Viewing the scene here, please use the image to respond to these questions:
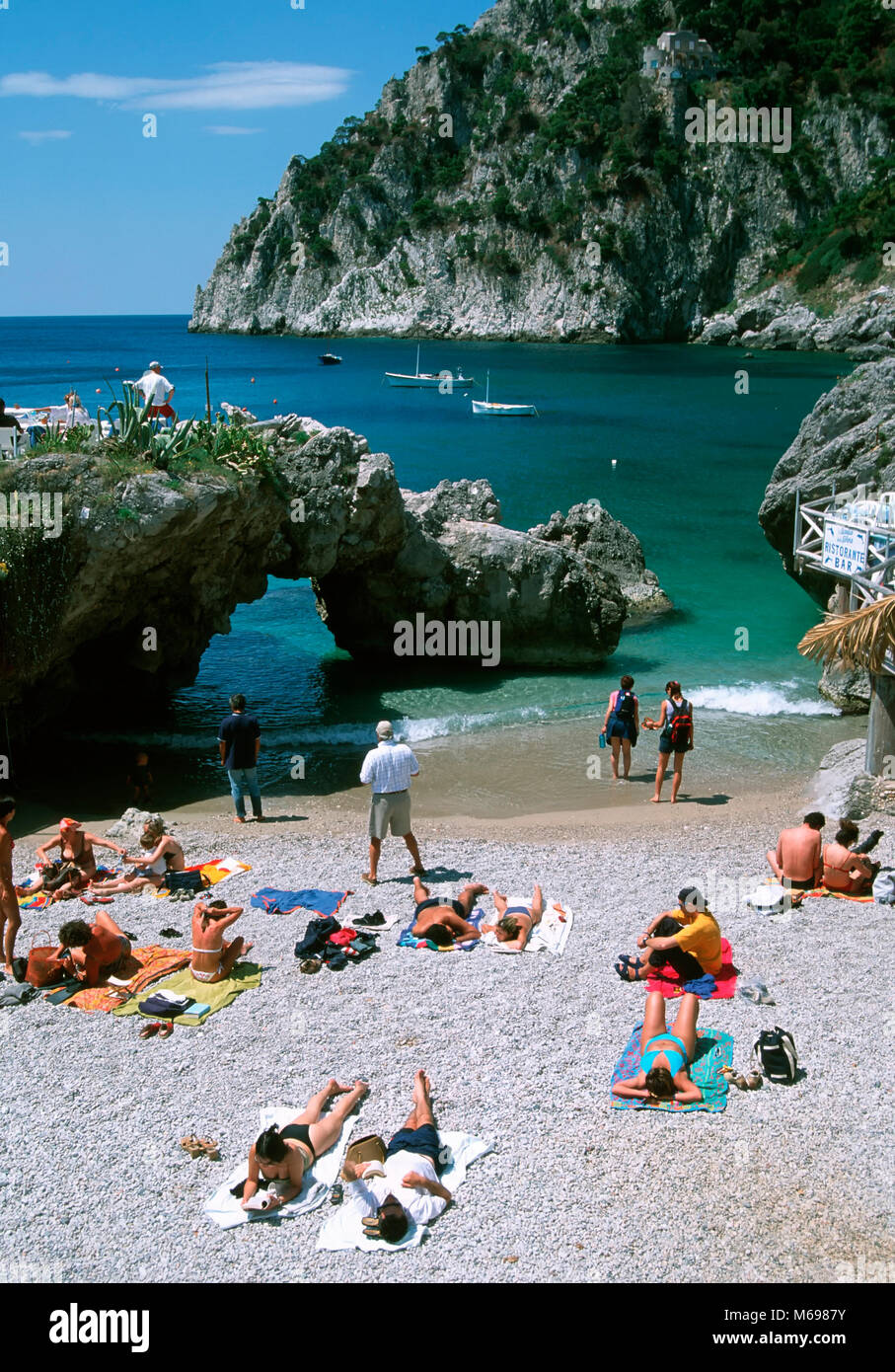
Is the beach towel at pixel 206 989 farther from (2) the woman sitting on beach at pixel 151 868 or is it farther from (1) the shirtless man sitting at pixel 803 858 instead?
(1) the shirtless man sitting at pixel 803 858

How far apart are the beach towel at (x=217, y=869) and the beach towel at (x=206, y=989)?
2.14 meters

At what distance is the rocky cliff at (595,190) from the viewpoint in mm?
122125

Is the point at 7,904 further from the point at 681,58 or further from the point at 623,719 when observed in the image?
the point at 681,58

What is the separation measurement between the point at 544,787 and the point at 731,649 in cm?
1059

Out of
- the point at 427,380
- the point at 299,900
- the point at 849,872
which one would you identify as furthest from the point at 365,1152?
the point at 427,380

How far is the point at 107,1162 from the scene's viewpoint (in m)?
7.57

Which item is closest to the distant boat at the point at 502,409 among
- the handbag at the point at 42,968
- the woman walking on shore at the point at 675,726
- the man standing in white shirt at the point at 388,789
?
the woman walking on shore at the point at 675,726

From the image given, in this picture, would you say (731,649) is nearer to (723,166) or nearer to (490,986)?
(490,986)

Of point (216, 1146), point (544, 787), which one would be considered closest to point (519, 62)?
point (544, 787)

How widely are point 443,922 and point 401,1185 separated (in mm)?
3720

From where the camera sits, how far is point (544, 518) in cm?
4006

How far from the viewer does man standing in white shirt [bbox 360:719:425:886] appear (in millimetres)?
11773

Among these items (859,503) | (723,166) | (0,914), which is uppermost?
(723,166)

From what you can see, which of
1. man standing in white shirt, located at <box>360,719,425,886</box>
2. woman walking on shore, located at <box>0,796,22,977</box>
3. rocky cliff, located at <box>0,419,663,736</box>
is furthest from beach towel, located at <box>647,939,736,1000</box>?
rocky cliff, located at <box>0,419,663,736</box>
